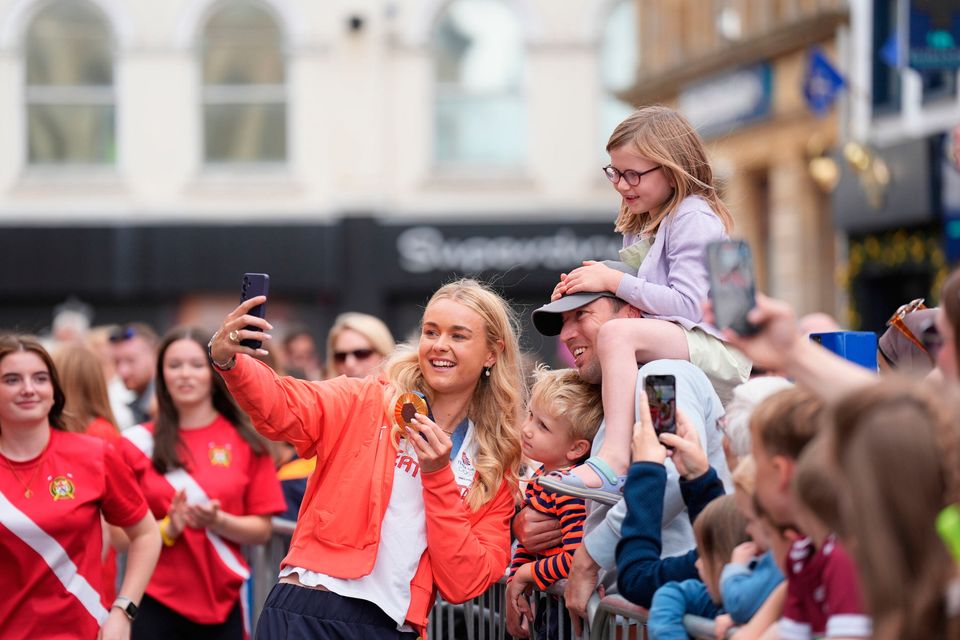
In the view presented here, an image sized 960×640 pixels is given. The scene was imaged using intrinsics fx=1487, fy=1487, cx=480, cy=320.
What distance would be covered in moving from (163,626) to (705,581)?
3546 millimetres

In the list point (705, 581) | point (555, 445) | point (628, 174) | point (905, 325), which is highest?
point (628, 174)

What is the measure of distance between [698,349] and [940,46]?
825cm

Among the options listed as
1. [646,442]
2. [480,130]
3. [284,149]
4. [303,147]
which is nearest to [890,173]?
[480,130]

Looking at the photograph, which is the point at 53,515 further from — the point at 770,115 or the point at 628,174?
the point at 770,115

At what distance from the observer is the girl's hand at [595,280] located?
4797 millimetres

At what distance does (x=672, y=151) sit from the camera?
4859mm

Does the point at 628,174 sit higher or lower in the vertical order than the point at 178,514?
higher

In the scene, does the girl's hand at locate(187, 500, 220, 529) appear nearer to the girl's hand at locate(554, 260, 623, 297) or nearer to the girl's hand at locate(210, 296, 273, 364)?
the girl's hand at locate(210, 296, 273, 364)

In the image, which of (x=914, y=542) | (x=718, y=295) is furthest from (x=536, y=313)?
(x=914, y=542)

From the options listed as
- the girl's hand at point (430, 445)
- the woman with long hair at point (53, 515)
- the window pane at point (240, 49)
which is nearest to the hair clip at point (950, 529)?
the girl's hand at point (430, 445)

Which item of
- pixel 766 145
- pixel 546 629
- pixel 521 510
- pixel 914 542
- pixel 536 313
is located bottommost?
pixel 546 629

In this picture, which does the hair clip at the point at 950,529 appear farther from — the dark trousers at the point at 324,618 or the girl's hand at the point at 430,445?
the dark trousers at the point at 324,618

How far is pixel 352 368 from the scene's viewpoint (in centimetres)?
801

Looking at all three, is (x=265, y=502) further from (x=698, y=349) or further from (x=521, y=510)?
(x=698, y=349)
